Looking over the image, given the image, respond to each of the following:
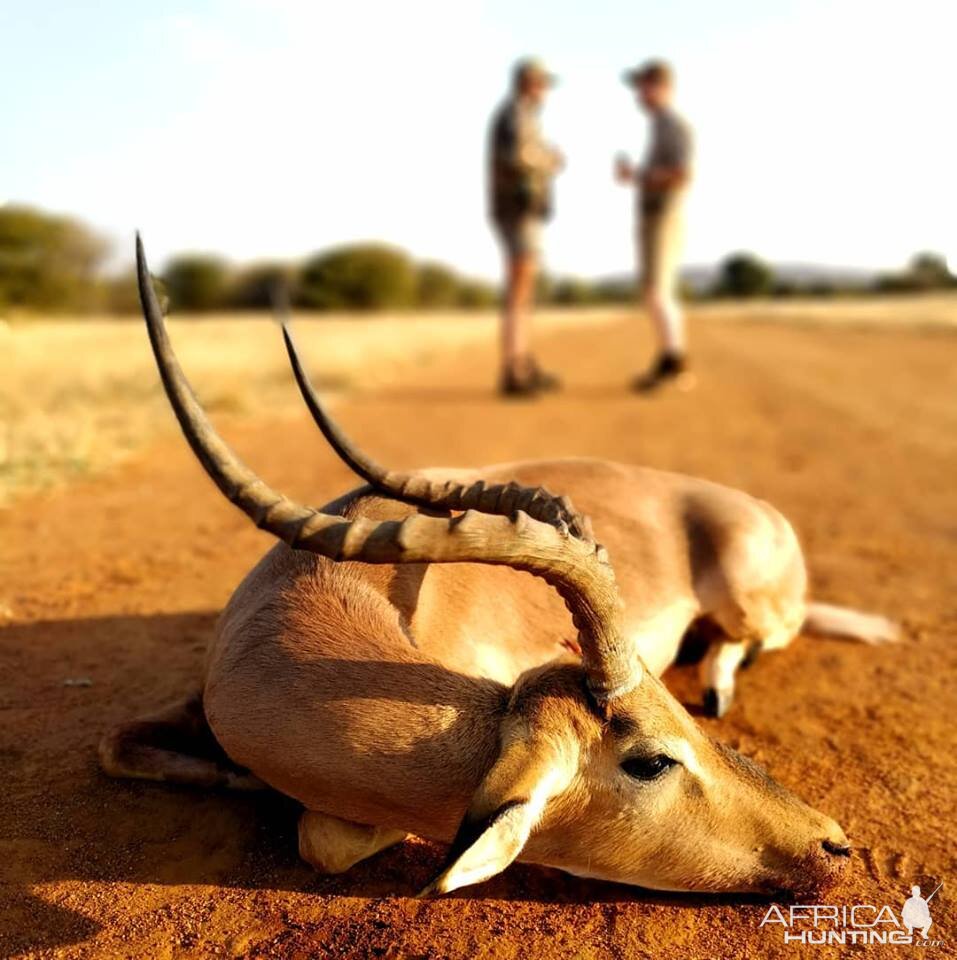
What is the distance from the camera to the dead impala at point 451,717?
2420mm

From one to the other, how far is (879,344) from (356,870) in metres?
22.9

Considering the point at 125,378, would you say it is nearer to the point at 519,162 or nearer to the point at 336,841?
the point at 519,162

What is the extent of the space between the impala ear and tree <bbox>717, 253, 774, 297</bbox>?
109649 mm

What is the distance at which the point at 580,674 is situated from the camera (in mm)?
2752

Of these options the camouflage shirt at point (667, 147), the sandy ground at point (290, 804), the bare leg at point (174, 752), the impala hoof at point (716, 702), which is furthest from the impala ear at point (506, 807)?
the camouflage shirt at point (667, 147)

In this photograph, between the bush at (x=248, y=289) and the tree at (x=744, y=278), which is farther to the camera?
the tree at (x=744, y=278)

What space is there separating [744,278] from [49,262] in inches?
3484

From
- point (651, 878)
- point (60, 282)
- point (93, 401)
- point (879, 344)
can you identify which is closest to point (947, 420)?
point (651, 878)

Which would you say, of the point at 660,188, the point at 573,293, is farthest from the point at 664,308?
the point at 573,293

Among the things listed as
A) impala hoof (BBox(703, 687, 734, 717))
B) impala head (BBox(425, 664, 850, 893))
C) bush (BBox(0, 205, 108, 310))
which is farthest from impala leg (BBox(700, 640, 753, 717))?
bush (BBox(0, 205, 108, 310))

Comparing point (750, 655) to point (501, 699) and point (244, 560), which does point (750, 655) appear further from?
point (244, 560)

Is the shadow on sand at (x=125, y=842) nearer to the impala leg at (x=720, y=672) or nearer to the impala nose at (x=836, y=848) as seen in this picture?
the impala nose at (x=836, y=848)

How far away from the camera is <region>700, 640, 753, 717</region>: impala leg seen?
412 centimetres

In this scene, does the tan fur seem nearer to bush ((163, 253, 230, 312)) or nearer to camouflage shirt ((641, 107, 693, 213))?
camouflage shirt ((641, 107, 693, 213))
